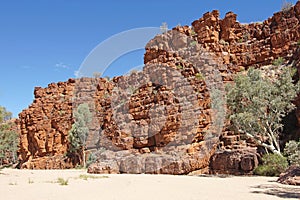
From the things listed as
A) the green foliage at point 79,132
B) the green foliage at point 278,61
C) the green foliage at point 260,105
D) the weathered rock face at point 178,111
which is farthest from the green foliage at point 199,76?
the green foliage at point 79,132

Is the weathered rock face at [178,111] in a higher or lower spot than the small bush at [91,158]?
higher

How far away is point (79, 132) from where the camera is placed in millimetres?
33531

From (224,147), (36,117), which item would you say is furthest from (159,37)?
(36,117)

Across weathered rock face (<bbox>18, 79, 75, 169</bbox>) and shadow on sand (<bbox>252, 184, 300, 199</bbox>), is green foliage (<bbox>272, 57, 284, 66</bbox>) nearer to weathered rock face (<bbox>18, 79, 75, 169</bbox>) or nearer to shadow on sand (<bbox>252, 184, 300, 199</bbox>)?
shadow on sand (<bbox>252, 184, 300, 199</bbox>)

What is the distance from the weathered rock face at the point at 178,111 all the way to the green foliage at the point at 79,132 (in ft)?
3.40

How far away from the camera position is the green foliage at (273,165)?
12695 mm

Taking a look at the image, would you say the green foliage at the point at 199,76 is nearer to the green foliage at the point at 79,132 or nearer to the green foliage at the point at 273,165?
the green foliage at the point at 273,165

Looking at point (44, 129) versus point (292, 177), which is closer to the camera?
point (292, 177)

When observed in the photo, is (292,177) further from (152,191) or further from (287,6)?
(287,6)

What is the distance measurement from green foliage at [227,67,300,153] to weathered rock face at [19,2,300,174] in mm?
1674

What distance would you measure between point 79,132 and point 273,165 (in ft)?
85.4

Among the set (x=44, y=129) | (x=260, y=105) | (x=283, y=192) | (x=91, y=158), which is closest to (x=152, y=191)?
(x=283, y=192)

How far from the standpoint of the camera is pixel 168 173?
16359 mm

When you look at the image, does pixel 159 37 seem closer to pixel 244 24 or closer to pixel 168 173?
pixel 244 24
